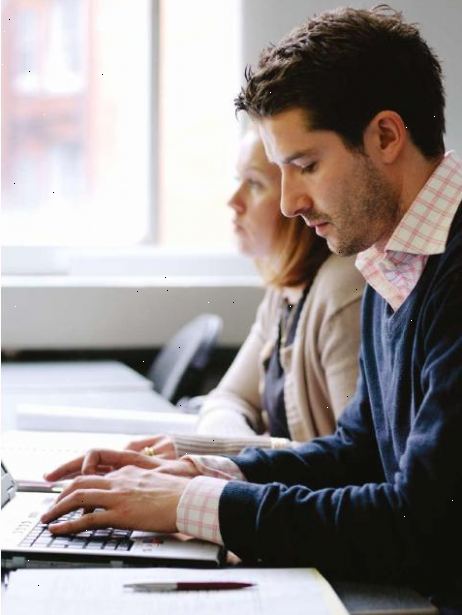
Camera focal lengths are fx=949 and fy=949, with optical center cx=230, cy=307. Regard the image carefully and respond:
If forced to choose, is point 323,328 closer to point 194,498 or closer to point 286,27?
point 194,498

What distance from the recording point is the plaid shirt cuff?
3.35 ft

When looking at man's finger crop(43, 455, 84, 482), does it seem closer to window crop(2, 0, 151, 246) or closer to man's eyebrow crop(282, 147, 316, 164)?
man's eyebrow crop(282, 147, 316, 164)

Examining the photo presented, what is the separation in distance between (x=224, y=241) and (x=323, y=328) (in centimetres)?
→ 227

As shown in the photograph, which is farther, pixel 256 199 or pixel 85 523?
pixel 256 199

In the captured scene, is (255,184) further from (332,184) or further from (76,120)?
(76,120)

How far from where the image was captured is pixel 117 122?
3.95 metres

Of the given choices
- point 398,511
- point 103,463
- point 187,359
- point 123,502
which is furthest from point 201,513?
point 187,359

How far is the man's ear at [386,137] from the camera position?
1.19 m

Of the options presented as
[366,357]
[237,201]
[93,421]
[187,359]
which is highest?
[237,201]

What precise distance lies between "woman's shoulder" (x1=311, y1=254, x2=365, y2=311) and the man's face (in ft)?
1.41

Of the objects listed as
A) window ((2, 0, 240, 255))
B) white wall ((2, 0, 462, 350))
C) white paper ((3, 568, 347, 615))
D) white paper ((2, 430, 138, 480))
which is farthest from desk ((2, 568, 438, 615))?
window ((2, 0, 240, 255))

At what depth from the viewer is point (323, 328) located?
5.60 feet

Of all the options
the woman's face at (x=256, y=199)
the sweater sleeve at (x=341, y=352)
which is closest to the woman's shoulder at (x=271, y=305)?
the woman's face at (x=256, y=199)

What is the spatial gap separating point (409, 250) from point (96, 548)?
1.64ft
